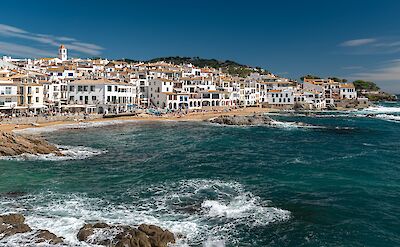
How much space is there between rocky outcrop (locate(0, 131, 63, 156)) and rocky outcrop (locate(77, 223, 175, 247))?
2240 centimetres

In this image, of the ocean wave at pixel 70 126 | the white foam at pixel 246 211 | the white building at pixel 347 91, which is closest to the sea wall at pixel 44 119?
the ocean wave at pixel 70 126

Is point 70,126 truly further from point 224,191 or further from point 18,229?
point 18,229

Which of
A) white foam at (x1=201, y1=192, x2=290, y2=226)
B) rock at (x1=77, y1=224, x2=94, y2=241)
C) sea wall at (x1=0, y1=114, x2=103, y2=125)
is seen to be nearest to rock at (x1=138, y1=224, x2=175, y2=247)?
rock at (x1=77, y1=224, x2=94, y2=241)

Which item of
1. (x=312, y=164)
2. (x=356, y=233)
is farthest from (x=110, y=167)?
(x=356, y=233)

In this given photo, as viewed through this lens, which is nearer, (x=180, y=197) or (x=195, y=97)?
(x=180, y=197)

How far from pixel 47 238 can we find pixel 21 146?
2429cm

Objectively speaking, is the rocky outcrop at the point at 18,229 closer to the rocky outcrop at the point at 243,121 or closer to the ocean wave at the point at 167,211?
the ocean wave at the point at 167,211

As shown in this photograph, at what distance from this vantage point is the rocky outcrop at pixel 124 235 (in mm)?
15945

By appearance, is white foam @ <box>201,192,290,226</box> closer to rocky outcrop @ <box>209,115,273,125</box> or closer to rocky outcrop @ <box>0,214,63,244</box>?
rocky outcrop @ <box>0,214,63,244</box>

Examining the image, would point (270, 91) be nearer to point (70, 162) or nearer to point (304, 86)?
point (304, 86)

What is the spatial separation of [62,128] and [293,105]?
8382cm

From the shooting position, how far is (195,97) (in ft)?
330

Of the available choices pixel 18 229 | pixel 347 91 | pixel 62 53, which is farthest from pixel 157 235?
pixel 347 91

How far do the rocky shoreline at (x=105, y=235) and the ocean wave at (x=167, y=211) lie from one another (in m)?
0.57
